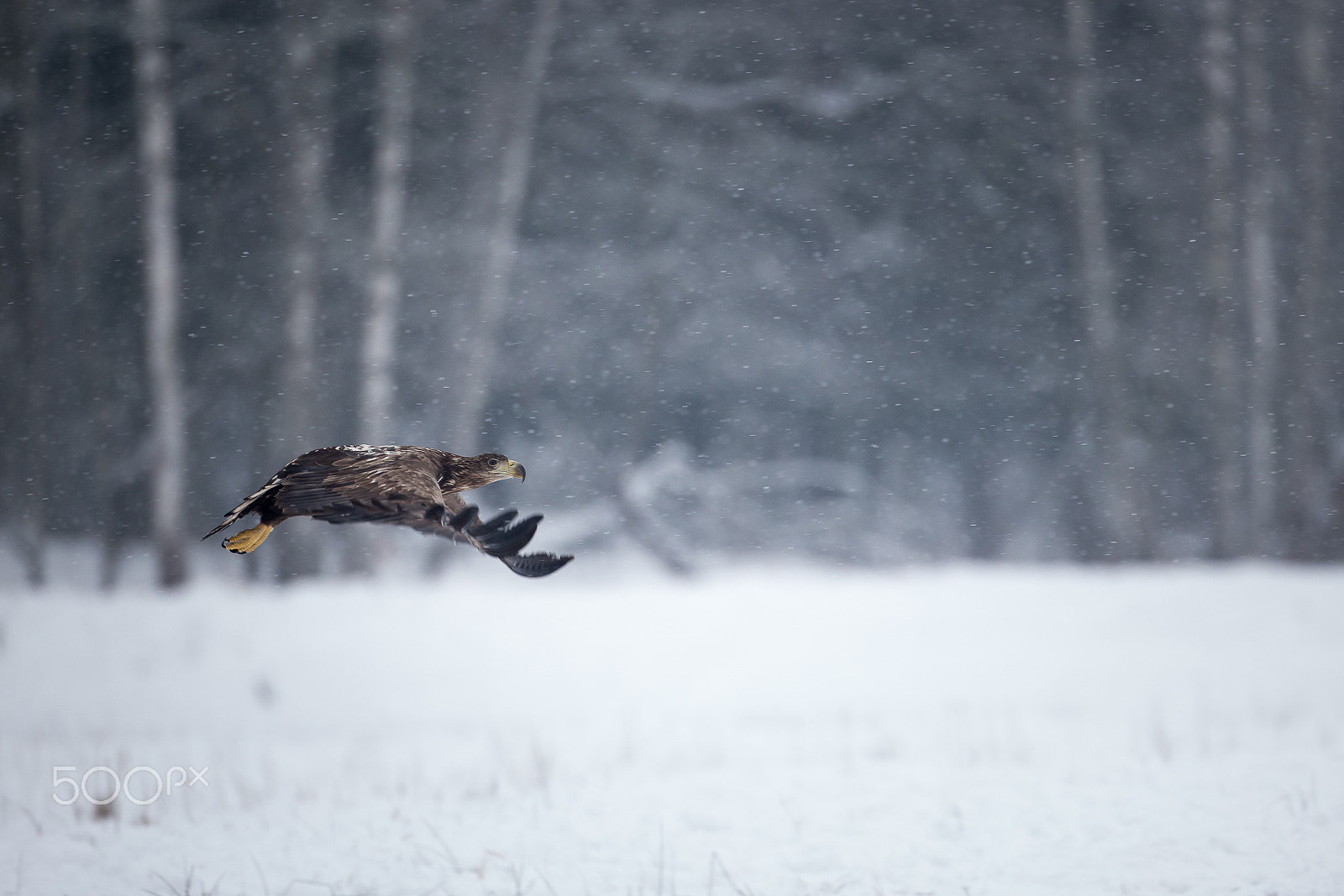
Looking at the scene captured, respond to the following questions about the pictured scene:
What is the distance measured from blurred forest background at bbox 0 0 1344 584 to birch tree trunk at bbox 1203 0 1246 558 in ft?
0.18

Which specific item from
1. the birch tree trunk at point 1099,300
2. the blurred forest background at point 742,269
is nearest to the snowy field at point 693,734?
the birch tree trunk at point 1099,300

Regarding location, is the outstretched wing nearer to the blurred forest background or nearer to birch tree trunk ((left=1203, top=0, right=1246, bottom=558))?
the blurred forest background

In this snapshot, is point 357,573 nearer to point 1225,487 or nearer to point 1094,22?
point 1225,487

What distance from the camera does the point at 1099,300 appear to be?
1185 centimetres

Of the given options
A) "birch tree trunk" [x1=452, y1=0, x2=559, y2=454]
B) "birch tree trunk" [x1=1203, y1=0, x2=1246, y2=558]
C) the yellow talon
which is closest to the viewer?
the yellow talon

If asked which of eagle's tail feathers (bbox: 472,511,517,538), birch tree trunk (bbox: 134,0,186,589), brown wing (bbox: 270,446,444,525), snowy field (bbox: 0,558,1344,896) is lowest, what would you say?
snowy field (bbox: 0,558,1344,896)

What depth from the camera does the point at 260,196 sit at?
38.8ft

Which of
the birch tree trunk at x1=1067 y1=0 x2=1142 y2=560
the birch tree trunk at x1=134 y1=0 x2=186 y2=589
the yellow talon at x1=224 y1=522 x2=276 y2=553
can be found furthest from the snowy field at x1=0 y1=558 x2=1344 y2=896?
the birch tree trunk at x1=1067 y1=0 x2=1142 y2=560

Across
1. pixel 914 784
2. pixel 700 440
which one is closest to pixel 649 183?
pixel 700 440

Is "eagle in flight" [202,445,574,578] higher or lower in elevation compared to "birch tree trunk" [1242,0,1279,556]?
lower

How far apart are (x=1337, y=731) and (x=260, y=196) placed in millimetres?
11260

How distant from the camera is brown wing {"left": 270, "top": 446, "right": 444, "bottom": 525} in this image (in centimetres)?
259

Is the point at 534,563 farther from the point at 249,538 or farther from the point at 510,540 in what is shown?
the point at 249,538

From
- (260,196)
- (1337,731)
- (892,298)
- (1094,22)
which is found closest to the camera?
(1337,731)
